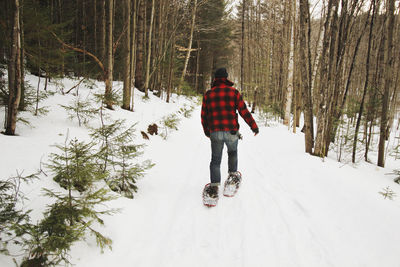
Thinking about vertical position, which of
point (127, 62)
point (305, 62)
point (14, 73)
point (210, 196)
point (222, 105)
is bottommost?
point (210, 196)

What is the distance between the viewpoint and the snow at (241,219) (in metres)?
2.14

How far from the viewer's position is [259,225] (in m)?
2.71

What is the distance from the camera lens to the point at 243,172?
4691 millimetres

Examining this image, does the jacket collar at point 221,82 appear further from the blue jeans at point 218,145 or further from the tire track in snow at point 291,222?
the tire track in snow at point 291,222

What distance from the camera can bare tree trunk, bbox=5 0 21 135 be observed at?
3.08 m

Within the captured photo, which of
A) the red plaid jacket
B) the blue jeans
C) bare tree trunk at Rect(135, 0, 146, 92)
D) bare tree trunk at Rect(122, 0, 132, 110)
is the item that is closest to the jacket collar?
the red plaid jacket

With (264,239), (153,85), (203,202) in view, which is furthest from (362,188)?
(153,85)

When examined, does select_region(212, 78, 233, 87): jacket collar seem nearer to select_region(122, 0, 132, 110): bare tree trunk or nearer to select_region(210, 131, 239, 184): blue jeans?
select_region(210, 131, 239, 184): blue jeans

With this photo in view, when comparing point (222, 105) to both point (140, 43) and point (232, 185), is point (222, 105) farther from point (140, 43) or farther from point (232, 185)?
point (140, 43)

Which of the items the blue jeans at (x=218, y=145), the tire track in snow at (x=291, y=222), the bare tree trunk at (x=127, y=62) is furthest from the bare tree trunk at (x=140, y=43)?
the tire track in snow at (x=291, y=222)

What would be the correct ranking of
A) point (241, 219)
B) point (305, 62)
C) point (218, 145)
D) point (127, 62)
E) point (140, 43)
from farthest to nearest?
point (140, 43)
point (127, 62)
point (305, 62)
point (218, 145)
point (241, 219)

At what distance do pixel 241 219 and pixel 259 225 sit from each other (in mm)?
265

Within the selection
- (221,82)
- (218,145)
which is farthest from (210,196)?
(221,82)

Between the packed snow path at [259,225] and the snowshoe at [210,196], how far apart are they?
0.09 meters
